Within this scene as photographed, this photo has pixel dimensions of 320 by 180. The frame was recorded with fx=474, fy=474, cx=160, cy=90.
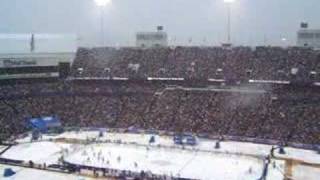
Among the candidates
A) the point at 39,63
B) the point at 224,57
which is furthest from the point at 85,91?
the point at 224,57

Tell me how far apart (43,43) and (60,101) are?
21.8m

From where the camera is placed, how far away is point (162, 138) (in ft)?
211

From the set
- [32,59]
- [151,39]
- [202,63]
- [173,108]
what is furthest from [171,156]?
[151,39]

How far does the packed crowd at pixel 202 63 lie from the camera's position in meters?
76.9

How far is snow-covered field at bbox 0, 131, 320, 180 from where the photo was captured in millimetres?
49438

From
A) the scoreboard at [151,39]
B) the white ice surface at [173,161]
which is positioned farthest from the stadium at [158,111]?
the scoreboard at [151,39]

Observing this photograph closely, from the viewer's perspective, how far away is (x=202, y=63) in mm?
82438

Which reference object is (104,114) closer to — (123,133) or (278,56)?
(123,133)

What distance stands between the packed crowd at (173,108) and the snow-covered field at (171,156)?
4.14 m

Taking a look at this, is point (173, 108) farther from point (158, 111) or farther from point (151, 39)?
point (151, 39)

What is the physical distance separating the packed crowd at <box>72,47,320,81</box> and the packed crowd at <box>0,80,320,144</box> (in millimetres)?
3371

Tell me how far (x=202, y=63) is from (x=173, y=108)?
14.3 meters

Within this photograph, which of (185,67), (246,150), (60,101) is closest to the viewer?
(246,150)

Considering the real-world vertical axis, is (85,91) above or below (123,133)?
above
